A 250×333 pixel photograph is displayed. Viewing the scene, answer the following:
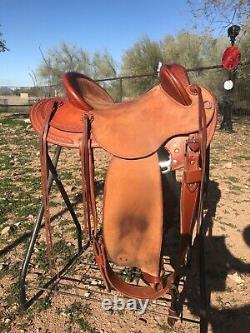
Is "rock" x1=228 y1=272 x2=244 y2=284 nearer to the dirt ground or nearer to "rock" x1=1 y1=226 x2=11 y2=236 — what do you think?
the dirt ground

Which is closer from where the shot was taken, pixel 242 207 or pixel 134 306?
pixel 134 306

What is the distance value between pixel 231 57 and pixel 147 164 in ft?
20.8

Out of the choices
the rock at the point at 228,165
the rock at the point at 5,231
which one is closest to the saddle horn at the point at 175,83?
the rock at the point at 5,231

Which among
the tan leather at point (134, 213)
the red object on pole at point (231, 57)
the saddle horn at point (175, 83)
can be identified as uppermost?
the red object on pole at point (231, 57)

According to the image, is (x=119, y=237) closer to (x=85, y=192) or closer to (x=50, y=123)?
(x=85, y=192)

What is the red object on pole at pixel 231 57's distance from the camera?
6.98m

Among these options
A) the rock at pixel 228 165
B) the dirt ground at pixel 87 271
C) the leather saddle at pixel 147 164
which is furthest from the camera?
the rock at pixel 228 165

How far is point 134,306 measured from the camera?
6.12 feet

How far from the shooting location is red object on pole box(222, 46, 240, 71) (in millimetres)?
6977

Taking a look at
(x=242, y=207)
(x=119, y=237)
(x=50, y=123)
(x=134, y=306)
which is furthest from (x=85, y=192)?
(x=242, y=207)

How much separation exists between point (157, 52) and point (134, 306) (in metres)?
18.9

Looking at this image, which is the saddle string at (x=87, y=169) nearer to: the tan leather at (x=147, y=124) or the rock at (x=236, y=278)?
the tan leather at (x=147, y=124)

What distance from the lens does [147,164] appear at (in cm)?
142

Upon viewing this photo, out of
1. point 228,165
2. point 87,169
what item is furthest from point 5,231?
point 228,165
